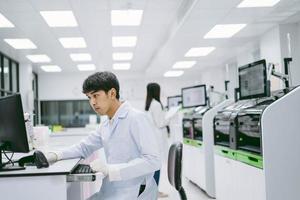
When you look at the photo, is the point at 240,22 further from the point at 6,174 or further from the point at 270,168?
the point at 6,174

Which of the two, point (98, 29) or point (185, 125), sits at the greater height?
point (98, 29)

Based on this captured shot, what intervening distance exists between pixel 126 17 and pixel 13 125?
444 centimetres

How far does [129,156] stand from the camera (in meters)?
1.86

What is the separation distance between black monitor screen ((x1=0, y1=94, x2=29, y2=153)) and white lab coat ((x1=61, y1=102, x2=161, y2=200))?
433mm

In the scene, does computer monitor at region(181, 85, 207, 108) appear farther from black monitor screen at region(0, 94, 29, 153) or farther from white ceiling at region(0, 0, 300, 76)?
black monitor screen at region(0, 94, 29, 153)

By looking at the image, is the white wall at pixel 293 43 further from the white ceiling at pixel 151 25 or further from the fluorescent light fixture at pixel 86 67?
the fluorescent light fixture at pixel 86 67

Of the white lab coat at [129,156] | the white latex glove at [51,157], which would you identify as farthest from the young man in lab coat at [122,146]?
the white latex glove at [51,157]

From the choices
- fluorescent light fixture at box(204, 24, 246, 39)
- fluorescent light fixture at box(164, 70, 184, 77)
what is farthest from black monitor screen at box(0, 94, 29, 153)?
fluorescent light fixture at box(164, 70, 184, 77)

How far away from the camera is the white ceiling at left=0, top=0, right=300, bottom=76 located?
17.1 feet

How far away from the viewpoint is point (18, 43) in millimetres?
7531

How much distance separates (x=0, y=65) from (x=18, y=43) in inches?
54.8

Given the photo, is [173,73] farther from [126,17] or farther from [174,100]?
[126,17]

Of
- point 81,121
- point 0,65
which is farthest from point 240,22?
point 81,121

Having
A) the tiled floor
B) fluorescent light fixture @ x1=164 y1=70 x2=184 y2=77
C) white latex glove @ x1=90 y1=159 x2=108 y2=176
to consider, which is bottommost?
the tiled floor
